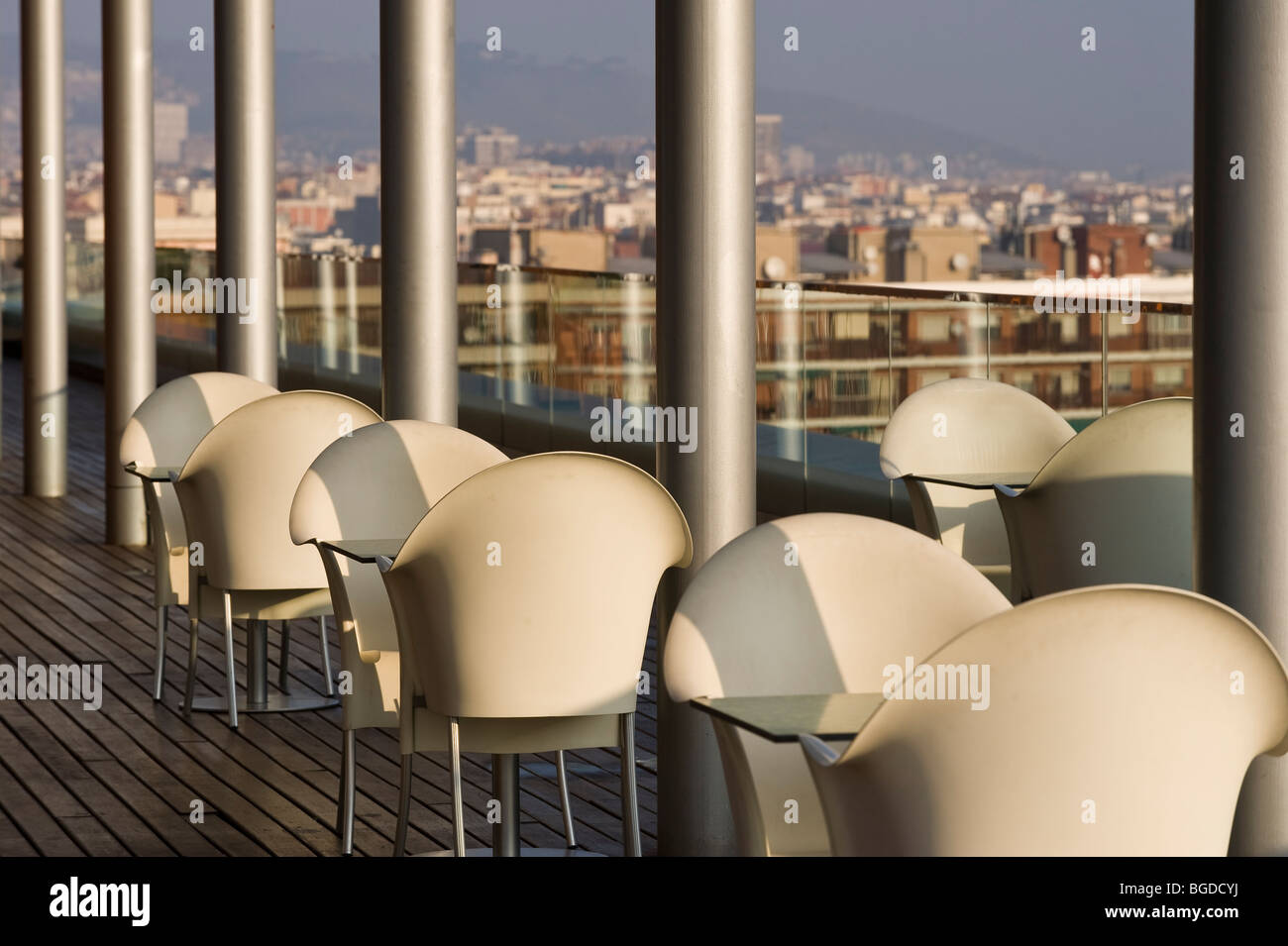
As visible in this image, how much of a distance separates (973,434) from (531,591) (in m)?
2.31

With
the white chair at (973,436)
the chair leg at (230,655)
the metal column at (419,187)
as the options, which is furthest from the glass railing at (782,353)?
the chair leg at (230,655)

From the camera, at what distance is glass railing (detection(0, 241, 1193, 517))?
7.07m

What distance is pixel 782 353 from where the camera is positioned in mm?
8406

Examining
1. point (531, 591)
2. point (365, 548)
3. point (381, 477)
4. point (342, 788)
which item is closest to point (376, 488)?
point (381, 477)

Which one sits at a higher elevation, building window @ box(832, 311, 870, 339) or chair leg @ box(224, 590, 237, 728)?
building window @ box(832, 311, 870, 339)

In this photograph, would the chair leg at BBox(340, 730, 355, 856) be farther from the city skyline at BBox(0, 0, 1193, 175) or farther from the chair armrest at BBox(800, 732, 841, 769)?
the city skyline at BBox(0, 0, 1193, 175)

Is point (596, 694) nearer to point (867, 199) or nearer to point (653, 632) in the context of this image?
point (653, 632)

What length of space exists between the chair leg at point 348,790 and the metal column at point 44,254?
7.09m

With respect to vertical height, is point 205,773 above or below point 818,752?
below

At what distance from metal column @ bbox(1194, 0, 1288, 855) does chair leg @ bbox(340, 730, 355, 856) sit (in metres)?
1.99

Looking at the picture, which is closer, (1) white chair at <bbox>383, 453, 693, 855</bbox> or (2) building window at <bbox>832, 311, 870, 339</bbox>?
(1) white chair at <bbox>383, 453, 693, 855</bbox>

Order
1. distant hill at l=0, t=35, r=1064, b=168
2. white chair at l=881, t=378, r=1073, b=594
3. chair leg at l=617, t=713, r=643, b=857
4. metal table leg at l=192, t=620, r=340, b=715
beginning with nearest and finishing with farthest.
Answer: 1. chair leg at l=617, t=713, r=643, b=857
2. white chair at l=881, t=378, r=1073, b=594
3. metal table leg at l=192, t=620, r=340, b=715
4. distant hill at l=0, t=35, r=1064, b=168

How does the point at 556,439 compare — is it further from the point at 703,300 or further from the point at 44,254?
the point at 703,300

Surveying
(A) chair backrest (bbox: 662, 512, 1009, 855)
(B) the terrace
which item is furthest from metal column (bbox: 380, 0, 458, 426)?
(A) chair backrest (bbox: 662, 512, 1009, 855)
